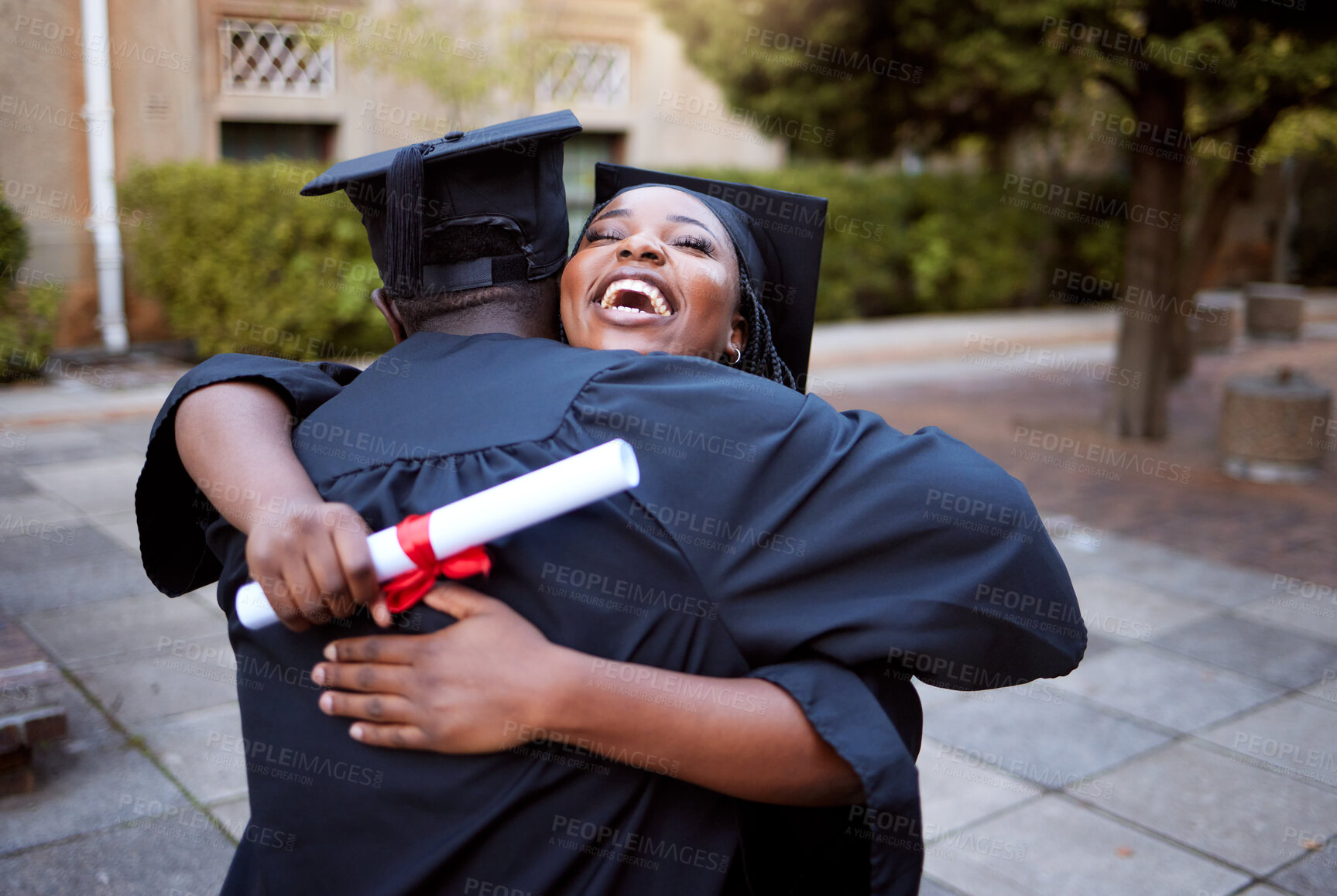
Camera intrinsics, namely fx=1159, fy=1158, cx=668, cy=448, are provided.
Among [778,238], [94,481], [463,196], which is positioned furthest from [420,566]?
[94,481]

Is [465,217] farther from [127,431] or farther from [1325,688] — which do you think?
[127,431]

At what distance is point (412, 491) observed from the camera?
1338 millimetres

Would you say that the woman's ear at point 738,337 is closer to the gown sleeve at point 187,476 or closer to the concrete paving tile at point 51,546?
the gown sleeve at point 187,476

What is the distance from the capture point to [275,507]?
1296mm

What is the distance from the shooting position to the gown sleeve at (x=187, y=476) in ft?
4.96

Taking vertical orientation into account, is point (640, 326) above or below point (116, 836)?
above

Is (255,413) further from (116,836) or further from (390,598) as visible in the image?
(116,836)

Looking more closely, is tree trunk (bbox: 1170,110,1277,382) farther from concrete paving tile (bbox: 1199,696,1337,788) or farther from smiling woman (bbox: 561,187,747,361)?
smiling woman (bbox: 561,187,747,361)

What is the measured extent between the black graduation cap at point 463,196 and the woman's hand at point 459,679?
0.48 metres

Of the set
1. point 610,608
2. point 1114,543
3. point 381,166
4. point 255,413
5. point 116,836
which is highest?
point 381,166

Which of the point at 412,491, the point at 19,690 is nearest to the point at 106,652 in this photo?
the point at 19,690

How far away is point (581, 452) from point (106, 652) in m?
3.94

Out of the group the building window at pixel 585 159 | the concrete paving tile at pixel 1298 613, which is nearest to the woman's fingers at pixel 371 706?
the concrete paving tile at pixel 1298 613

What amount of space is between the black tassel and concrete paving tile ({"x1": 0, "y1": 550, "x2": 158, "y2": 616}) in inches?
165
